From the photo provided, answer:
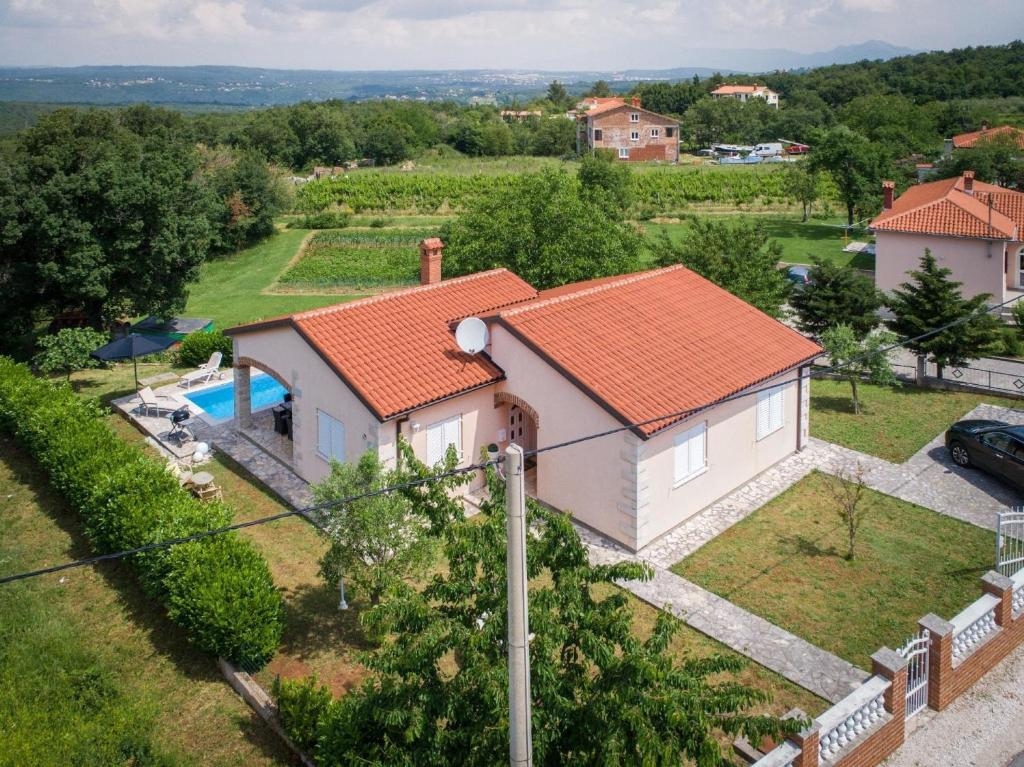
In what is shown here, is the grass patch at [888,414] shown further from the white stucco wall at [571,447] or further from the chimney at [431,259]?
the chimney at [431,259]

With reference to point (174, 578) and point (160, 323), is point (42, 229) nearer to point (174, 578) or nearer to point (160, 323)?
point (160, 323)

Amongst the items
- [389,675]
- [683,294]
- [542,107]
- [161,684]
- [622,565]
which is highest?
[542,107]

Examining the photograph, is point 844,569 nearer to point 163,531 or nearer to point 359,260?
point 163,531

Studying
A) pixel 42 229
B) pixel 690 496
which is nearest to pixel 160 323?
pixel 42 229

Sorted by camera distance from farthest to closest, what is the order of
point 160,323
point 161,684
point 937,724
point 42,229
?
point 160,323 < point 42,229 < point 161,684 < point 937,724

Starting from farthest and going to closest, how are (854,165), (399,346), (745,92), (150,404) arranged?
(745,92), (854,165), (150,404), (399,346)

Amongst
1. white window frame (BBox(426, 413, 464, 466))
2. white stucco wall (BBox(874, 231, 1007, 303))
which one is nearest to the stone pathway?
white window frame (BBox(426, 413, 464, 466))

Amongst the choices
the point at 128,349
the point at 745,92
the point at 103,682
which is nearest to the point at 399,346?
the point at 103,682
